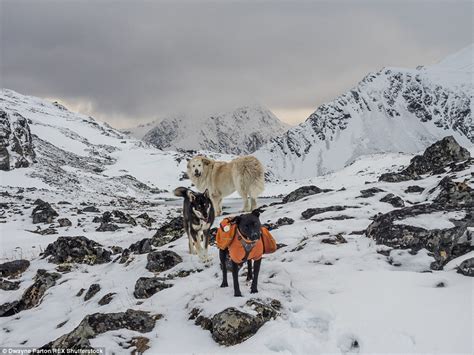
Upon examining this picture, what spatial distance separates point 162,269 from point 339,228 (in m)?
5.55

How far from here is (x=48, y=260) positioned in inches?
578

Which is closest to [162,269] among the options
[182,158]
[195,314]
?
[195,314]

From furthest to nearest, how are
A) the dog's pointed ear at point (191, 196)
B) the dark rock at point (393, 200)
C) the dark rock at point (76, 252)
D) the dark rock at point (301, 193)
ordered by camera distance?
the dark rock at point (301, 193) → the dark rock at point (393, 200) → the dark rock at point (76, 252) → the dog's pointed ear at point (191, 196)

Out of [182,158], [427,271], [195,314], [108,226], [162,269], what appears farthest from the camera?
[182,158]

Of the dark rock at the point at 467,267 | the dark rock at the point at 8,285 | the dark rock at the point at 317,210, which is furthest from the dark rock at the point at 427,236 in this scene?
the dark rock at the point at 8,285

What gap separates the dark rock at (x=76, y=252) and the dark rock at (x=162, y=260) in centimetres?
490

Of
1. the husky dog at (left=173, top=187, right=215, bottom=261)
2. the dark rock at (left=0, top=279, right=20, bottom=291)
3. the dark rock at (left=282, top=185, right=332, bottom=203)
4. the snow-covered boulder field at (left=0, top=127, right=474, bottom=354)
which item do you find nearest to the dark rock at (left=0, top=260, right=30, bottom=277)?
the snow-covered boulder field at (left=0, top=127, right=474, bottom=354)

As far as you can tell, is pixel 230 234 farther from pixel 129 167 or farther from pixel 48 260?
pixel 129 167

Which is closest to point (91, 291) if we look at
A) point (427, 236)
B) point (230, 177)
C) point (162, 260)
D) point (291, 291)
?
point (162, 260)

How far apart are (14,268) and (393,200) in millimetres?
14768

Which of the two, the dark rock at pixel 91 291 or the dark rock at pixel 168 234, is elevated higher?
the dark rock at pixel 168 234

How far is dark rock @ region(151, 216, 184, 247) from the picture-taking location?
14.1m

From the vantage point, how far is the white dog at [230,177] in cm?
1462

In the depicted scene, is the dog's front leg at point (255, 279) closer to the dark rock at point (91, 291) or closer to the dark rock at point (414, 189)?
the dark rock at point (91, 291)
